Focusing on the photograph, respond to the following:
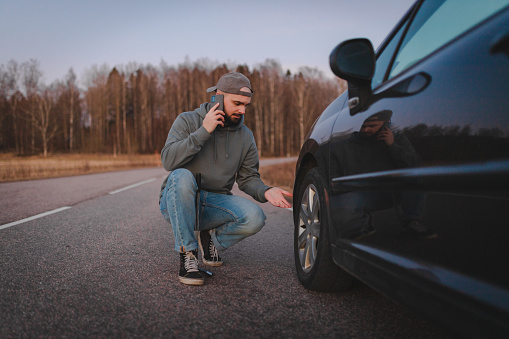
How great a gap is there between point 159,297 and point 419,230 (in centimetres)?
170

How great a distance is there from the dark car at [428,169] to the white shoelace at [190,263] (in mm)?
895

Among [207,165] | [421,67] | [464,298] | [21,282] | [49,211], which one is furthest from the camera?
[49,211]

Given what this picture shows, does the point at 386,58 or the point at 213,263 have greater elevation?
the point at 386,58

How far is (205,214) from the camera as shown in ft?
11.2

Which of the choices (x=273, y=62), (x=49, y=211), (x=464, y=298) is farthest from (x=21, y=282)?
(x=273, y=62)

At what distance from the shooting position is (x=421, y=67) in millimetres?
1658

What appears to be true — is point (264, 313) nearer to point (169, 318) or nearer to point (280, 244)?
point (169, 318)

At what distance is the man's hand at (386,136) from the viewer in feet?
5.75

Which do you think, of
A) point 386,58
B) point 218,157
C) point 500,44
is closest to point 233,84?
point 218,157

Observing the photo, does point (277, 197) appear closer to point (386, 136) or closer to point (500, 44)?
point (386, 136)

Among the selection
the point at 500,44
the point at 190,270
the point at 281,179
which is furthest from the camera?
the point at 281,179

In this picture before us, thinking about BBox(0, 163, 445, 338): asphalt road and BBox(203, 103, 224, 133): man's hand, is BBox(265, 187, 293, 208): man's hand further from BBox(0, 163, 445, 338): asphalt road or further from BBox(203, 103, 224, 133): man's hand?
BBox(203, 103, 224, 133): man's hand

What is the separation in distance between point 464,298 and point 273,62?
1983 inches

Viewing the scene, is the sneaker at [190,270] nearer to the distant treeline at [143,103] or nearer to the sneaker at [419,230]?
the sneaker at [419,230]
